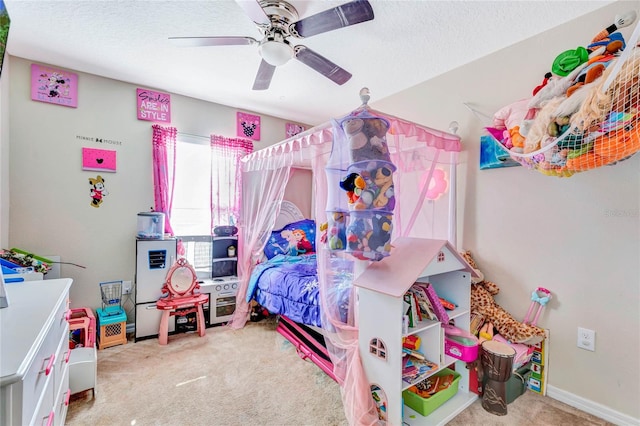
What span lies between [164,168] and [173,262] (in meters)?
1.12

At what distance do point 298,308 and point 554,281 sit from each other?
2.10 meters

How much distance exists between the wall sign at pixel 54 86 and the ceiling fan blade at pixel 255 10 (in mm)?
2402

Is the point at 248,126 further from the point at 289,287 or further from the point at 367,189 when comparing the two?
the point at 367,189

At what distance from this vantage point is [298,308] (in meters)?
2.54

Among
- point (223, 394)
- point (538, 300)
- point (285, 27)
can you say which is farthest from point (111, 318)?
point (538, 300)

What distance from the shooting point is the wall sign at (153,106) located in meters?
3.19

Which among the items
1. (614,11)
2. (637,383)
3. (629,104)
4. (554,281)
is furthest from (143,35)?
(637,383)

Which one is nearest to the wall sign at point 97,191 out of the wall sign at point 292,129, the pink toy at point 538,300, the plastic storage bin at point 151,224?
the plastic storage bin at point 151,224

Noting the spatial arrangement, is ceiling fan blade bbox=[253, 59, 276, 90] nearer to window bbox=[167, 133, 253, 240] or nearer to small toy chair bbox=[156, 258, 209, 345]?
window bbox=[167, 133, 253, 240]

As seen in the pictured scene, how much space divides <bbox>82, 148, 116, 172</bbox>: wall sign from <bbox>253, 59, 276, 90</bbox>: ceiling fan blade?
1877mm

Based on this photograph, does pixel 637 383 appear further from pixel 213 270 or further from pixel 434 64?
pixel 213 270

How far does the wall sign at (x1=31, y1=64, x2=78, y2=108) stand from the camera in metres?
2.68

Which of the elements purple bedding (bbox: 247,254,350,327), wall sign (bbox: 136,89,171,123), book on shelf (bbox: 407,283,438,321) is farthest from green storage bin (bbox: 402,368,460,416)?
wall sign (bbox: 136,89,171,123)

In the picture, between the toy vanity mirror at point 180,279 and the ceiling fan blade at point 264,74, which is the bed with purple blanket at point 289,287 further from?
the ceiling fan blade at point 264,74
